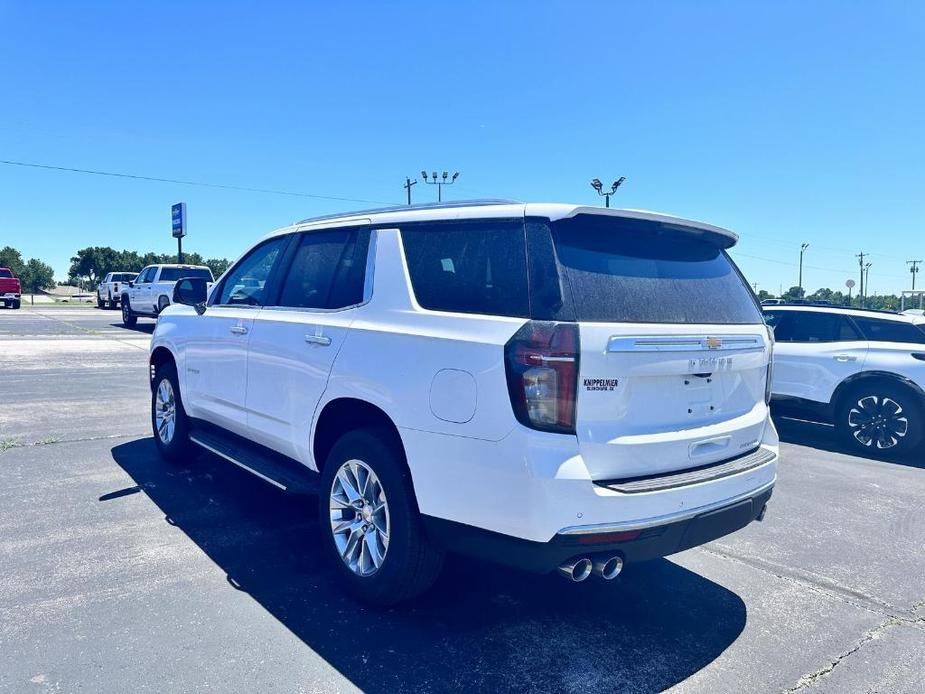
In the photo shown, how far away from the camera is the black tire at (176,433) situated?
5582 mm

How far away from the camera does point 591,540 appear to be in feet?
8.66

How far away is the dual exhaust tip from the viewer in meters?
2.69

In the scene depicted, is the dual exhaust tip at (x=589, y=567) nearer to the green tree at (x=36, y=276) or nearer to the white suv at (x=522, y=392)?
the white suv at (x=522, y=392)

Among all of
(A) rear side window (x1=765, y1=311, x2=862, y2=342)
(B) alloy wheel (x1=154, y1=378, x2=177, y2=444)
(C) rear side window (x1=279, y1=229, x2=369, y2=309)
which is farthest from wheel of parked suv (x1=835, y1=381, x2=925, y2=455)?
(B) alloy wheel (x1=154, y1=378, x2=177, y2=444)

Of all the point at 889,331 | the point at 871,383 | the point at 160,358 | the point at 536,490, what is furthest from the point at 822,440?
the point at 160,358

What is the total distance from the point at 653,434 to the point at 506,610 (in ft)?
4.14

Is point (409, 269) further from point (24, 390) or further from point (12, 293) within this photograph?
point (12, 293)

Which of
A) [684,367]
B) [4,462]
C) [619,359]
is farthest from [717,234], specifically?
[4,462]

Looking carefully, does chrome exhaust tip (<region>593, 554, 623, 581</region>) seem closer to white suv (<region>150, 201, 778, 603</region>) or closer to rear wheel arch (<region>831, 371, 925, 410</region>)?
white suv (<region>150, 201, 778, 603</region>)

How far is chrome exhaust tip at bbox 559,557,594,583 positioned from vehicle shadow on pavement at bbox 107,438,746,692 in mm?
475

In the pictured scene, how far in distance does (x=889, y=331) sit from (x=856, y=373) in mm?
587

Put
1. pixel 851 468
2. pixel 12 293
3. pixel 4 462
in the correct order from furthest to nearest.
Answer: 1. pixel 12 293
2. pixel 851 468
3. pixel 4 462

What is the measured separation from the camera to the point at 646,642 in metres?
3.14

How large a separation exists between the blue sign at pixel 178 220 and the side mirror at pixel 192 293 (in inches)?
1269
